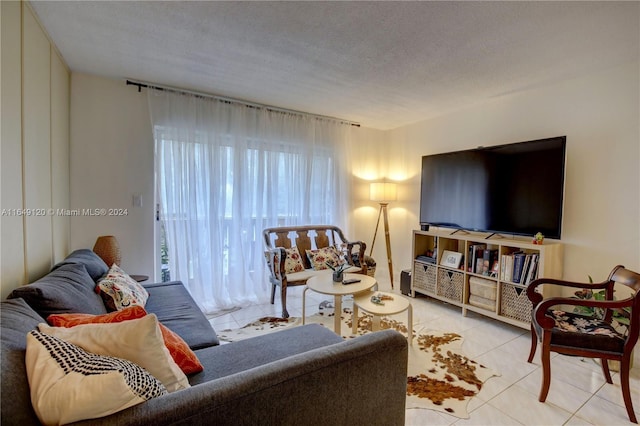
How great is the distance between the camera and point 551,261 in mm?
2588

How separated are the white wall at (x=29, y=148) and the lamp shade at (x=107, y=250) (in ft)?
0.83

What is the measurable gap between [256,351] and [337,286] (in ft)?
3.95

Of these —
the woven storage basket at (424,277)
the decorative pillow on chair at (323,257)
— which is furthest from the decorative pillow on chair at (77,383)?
the woven storage basket at (424,277)

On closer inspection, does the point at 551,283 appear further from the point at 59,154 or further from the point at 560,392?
the point at 59,154

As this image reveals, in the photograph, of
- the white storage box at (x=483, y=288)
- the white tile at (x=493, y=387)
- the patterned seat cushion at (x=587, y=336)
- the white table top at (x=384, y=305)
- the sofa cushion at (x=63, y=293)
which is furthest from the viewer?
the white storage box at (x=483, y=288)

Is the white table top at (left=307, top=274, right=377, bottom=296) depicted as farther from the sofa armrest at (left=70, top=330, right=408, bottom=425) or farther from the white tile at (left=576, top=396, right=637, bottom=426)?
the white tile at (left=576, top=396, right=637, bottom=426)

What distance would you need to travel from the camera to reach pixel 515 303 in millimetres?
2709

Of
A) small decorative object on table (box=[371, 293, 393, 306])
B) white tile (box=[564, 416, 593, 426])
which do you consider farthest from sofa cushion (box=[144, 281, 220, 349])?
white tile (box=[564, 416, 593, 426])

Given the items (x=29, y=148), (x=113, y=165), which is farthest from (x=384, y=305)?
(x=113, y=165)

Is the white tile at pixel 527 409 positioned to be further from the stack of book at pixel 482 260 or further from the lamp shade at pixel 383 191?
the lamp shade at pixel 383 191

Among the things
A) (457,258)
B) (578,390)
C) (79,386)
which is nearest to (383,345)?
(79,386)

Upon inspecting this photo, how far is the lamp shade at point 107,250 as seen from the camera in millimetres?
2553

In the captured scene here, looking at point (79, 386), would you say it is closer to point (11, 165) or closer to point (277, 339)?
point (277, 339)

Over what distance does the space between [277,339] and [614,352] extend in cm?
195
